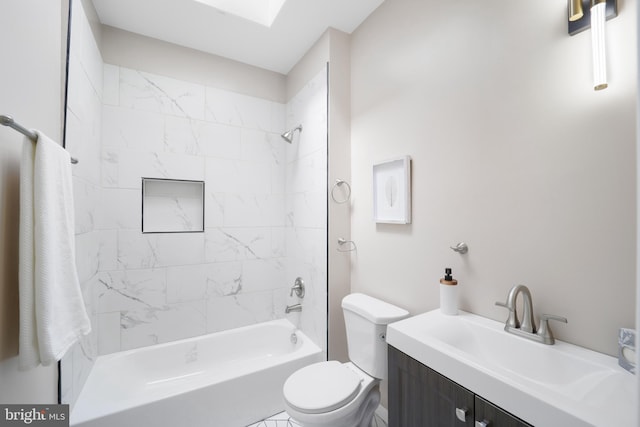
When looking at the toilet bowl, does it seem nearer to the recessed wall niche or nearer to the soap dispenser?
the soap dispenser

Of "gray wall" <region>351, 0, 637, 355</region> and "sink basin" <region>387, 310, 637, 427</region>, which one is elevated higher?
"gray wall" <region>351, 0, 637, 355</region>

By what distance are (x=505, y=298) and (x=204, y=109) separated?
2460 millimetres

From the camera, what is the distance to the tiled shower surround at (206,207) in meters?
1.93

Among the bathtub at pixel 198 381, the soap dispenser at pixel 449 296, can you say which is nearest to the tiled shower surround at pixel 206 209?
the bathtub at pixel 198 381

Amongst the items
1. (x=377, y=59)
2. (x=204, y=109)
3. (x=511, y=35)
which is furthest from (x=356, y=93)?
(x=204, y=109)

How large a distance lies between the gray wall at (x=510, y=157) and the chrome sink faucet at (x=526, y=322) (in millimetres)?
66

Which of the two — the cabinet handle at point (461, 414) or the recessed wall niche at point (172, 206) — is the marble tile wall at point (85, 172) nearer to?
the recessed wall niche at point (172, 206)

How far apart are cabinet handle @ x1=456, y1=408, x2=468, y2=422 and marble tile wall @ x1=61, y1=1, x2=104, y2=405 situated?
68.3 inches

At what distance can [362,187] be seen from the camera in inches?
75.7

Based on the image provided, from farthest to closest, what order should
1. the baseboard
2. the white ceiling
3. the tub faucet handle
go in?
the tub faucet handle
the white ceiling
the baseboard

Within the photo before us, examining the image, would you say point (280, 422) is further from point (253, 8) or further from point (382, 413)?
point (253, 8)

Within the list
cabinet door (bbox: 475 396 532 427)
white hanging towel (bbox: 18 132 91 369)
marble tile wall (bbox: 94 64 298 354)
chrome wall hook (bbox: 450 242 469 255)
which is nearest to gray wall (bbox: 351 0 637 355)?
chrome wall hook (bbox: 450 242 469 255)

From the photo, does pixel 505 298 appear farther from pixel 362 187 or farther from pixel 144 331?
pixel 144 331

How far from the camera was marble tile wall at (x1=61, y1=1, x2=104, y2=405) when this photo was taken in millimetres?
1398
